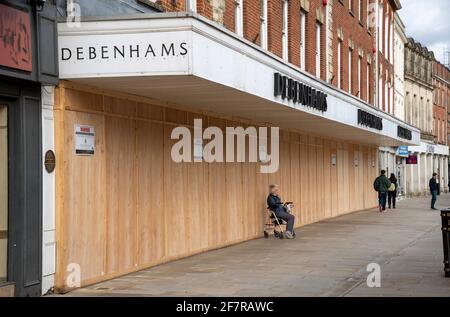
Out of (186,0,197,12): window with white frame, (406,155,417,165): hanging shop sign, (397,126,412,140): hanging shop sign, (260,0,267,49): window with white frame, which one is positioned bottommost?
(406,155,417,165): hanging shop sign

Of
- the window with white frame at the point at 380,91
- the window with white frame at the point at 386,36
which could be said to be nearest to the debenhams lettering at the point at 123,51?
the window with white frame at the point at 380,91

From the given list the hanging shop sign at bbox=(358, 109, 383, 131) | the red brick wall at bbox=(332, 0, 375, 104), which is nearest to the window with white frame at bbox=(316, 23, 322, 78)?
the red brick wall at bbox=(332, 0, 375, 104)

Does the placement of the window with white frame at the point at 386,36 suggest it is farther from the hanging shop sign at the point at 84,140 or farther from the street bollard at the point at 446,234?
the hanging shop sign at the point at 84,140

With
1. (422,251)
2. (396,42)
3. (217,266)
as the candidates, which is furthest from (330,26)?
(396,42)

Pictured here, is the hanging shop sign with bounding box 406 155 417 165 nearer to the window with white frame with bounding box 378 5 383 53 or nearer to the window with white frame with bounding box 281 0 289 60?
the window with white frame with bounding box 378 5 383 53

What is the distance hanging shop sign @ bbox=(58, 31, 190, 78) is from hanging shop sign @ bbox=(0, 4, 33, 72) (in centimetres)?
78

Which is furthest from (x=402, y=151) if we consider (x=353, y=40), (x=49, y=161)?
(x=49, y=161)

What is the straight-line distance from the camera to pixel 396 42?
148 feet

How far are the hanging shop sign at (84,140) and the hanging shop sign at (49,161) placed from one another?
1.68ft

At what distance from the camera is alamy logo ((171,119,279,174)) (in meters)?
14.1

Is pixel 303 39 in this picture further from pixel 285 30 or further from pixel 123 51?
pixel 123 51

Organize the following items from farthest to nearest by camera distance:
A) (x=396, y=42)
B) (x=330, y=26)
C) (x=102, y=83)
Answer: (x=396, y=42)
(x=330, y=26)
(x=102, y=83)

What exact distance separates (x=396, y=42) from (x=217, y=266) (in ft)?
114

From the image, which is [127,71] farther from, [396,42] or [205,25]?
[396,42]
